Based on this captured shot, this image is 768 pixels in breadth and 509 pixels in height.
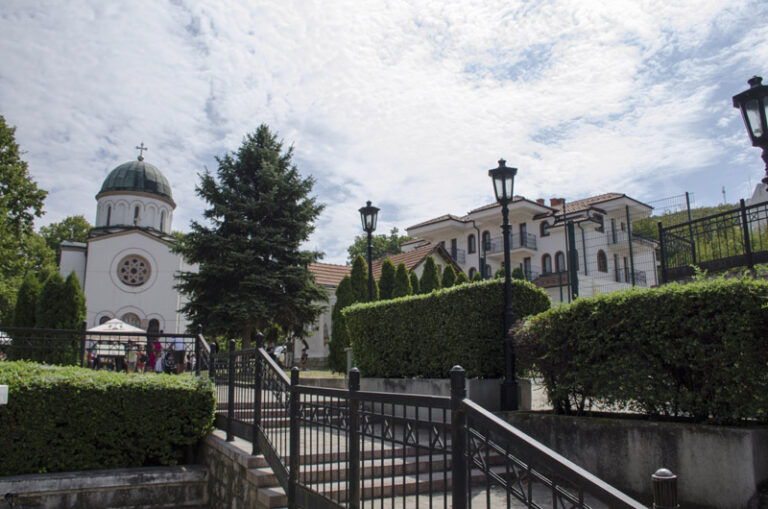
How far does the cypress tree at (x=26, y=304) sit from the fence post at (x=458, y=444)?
108 feet

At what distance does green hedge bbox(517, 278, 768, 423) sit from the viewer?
4.97 meters

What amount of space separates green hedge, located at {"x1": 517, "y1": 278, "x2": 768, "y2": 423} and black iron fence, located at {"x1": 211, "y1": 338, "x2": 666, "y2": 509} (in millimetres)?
1197

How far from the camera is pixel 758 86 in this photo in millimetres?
6691

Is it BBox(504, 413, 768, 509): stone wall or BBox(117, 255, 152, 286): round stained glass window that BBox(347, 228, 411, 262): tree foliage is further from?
BBox(504, 413, 768, 509): stone wall

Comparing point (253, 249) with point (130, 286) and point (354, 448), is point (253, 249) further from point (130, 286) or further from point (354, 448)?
point (130, 286)

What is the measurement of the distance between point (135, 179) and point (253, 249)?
25.8 m

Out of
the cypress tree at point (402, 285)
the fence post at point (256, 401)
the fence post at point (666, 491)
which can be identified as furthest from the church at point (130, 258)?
the fence post at point (666, 491)

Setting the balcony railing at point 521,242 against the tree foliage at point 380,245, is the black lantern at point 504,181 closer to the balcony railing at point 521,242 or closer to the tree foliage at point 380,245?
the balcony railing at point 521,242

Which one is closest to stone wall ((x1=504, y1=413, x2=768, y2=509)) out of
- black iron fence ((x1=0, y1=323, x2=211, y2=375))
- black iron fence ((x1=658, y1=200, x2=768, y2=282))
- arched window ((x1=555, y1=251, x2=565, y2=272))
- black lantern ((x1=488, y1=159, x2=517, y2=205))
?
black lantern ((x1=488, y1=159, x2=517, y2=205))

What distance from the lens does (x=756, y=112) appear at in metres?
6.66

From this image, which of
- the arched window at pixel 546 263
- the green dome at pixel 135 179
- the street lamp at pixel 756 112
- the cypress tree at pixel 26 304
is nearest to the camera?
the street lamp at pixel 756 112

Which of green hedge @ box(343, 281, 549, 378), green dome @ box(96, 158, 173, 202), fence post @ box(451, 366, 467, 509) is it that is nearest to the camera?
Answer: fence post @ box(451, 366, 467, 509)

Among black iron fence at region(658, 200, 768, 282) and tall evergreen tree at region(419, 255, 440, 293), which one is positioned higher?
tall evergreen tree at region(419, 255, 440, 293)

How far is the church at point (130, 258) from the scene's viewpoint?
3834 cm
